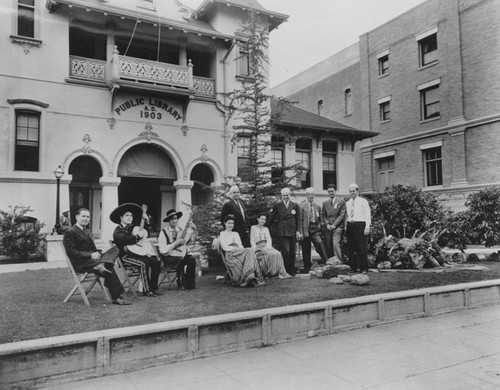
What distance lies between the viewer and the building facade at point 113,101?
46.7 ft

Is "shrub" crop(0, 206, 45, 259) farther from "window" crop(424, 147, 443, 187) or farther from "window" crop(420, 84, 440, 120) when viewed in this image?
"window" crop(420, 84, 440, 120)

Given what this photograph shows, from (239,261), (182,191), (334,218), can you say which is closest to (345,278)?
(334,218)

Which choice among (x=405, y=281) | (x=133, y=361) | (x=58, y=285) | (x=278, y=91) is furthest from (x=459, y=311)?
(x=278, y=91)

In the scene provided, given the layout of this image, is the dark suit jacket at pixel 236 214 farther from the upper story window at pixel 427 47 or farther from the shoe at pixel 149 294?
the upper story window at pixel 427 47

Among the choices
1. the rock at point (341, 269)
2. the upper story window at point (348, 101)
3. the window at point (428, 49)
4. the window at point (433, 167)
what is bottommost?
the rock at point (341, 269)

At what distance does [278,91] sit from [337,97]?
31.2 feet

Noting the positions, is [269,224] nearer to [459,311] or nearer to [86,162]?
[459,311]

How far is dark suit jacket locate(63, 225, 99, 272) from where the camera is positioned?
21.3ft

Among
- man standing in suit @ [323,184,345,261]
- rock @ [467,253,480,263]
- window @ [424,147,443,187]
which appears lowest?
rock @ [467,253,480,263]

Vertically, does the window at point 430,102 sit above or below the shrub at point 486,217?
above

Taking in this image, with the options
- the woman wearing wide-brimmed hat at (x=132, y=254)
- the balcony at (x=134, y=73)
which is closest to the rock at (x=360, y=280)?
the woman wearing wide-brimmed hat at (x=132, y=254)

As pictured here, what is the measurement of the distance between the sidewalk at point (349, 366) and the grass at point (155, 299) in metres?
1.12

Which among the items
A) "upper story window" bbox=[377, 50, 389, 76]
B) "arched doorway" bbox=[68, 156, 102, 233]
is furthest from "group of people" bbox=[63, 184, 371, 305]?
"upper story window" bbox=[377, 50, 389, 76]

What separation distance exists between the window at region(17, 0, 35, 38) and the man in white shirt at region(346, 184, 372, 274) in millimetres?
12239
